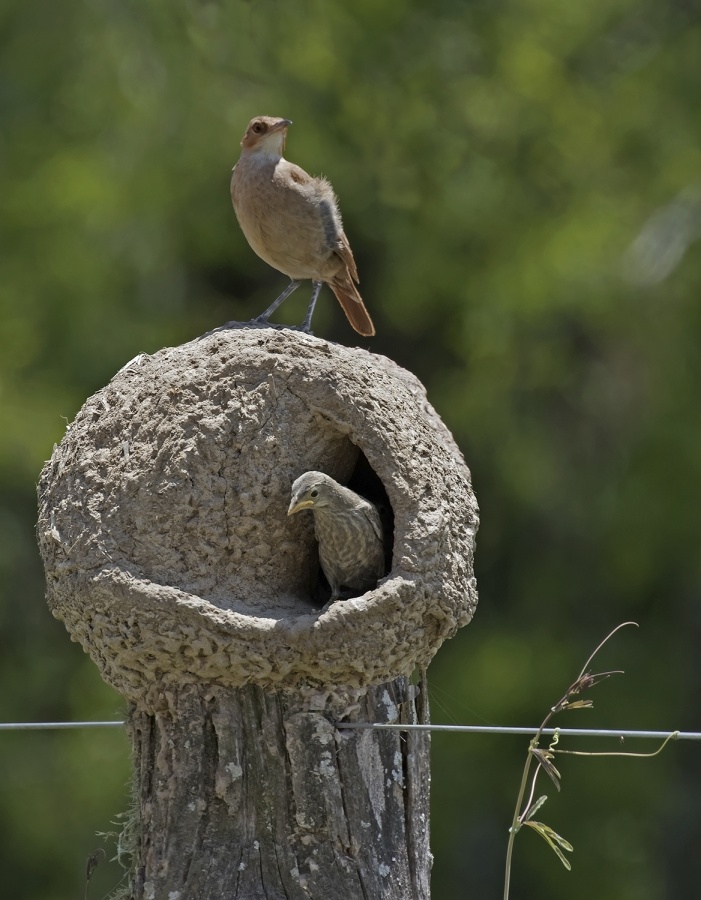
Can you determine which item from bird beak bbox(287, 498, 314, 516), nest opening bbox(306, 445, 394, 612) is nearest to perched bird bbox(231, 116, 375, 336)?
nest opening bbox(306, 445, 394, 612)

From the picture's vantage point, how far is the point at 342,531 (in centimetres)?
421

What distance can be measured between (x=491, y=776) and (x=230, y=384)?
30.4 ft

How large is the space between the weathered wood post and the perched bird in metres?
1.17

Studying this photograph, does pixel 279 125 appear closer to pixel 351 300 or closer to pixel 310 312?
pixel 351 300

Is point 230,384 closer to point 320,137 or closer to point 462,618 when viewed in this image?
point 462,618

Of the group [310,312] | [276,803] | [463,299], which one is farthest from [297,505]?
[463,299]

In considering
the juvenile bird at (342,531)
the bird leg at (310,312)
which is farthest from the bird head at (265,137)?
the juvenile bird at (342,531)

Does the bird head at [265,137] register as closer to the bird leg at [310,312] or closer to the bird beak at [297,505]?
the bird leg at [310,312]

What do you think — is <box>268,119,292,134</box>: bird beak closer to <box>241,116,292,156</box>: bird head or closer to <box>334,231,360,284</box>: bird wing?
<box>241,116,292,156</box>: bird head

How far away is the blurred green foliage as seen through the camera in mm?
12312

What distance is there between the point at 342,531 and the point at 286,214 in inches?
66.3

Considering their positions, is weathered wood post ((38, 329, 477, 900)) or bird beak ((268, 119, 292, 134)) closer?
weathered wood post ((38, 329, 477, 900))

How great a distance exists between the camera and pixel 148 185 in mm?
13305

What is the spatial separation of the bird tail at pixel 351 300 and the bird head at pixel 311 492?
1644 mm
